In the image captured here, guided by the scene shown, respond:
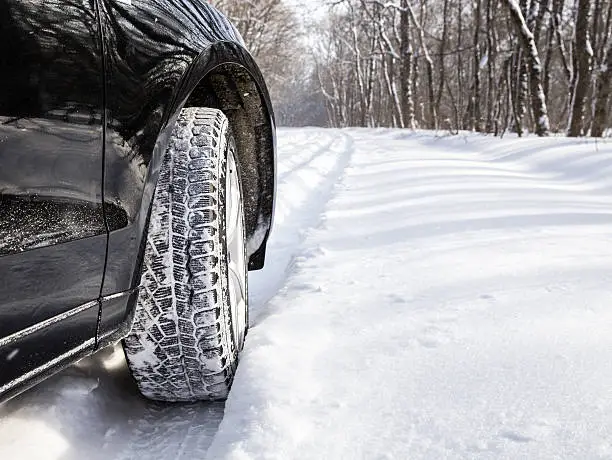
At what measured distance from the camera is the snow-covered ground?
92 centimetres

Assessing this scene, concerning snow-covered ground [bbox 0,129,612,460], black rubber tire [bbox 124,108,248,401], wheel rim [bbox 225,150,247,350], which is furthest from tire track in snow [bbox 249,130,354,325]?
black rubber tire [bbox 124,108,248,401]

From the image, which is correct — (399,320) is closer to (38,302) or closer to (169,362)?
(169,362)

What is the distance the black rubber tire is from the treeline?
31.3 ft

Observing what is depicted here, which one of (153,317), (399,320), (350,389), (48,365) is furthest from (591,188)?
(48,365)

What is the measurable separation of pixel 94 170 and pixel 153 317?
0.34 m

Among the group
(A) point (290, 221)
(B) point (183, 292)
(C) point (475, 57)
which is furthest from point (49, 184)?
(C) point (475, 57)

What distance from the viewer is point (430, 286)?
171 centimetres

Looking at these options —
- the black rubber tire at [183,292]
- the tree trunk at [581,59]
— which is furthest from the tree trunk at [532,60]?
the black rubber tire at [183,292]

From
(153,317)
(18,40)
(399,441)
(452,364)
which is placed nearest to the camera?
(18,40)

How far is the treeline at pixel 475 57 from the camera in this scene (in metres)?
→ 10.2

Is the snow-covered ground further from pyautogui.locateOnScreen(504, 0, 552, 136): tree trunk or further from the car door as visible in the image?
pyautogui.locateOnScreen(504, 0, 552, 136): tree trunk

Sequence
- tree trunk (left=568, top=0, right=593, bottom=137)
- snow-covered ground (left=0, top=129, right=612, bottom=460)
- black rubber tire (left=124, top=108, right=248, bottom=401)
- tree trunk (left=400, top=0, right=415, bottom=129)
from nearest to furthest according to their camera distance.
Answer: snow-covered ground (left=0, top=129, right=612, bottom=460), black rubber tire (left=124, top=108, right=248, bottom=401), tree trunk (left=568, top=0, right=593, bottom=137), tree trunk (left=400, top=0, right=415, bottom=129)

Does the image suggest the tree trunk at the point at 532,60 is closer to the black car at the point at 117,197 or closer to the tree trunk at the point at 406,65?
the black car at the point at 117,197

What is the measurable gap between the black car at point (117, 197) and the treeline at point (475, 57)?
952cm
